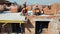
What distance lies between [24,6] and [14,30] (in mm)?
1652

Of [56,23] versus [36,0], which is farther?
[36,0]

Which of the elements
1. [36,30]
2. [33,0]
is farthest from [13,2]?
[36,30]

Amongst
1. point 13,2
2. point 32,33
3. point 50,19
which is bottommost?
point 32,33

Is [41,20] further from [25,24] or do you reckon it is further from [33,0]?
[33,0]

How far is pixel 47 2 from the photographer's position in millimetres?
14688

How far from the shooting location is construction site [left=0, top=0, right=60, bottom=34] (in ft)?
40.2

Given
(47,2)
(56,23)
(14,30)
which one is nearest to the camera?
(56,23)

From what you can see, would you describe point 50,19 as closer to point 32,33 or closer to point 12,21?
point 32,33

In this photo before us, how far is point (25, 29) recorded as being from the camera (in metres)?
12.5

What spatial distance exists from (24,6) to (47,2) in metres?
1.80

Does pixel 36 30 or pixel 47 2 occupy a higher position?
pixel 47 2

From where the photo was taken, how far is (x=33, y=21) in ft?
40.7

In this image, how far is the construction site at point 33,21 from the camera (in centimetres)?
1224

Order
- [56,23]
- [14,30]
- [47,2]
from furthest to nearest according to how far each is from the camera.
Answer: [47,2], [14,30], [56,23]
